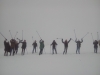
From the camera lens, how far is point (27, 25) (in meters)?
77.4

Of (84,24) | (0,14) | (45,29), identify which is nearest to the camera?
(0,14)

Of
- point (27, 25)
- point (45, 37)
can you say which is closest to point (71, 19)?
point (45, 37)

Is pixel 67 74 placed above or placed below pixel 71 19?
below

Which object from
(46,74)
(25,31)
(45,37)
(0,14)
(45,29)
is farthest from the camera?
(45,29)

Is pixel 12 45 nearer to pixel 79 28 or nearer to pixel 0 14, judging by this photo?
pixel 0 14

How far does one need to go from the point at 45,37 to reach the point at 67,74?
64.7 m

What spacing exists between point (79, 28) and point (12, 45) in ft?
180

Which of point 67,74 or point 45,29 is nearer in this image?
point 67,74

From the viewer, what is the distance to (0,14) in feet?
26.1

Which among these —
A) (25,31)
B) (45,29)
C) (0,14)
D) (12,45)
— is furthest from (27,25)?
(0,14)

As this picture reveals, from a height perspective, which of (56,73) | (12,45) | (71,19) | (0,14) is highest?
(71,19)

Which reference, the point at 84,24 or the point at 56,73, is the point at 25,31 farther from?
the point at 56,73

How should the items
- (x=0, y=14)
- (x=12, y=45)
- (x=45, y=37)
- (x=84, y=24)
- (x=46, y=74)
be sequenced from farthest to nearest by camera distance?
1. (x=45, y=37)
2. (x=84, y=24)
3. (x=12, y=45)
4. (x=0, y=14)
5. (x=46, y=74)

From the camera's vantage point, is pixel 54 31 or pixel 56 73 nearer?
pixel 56 73
